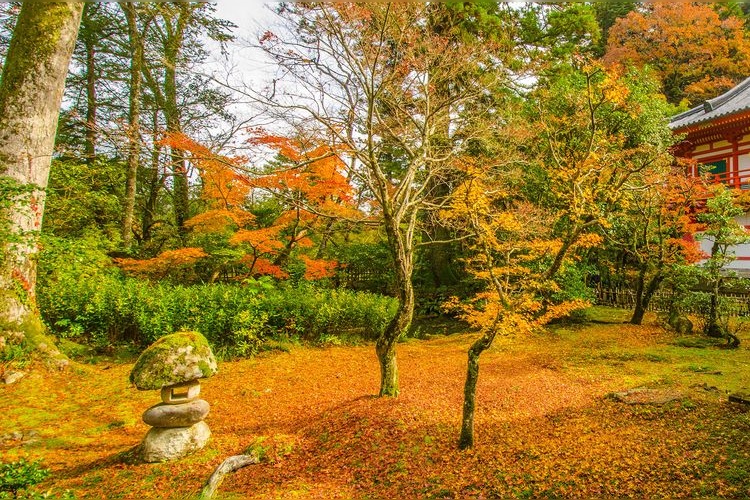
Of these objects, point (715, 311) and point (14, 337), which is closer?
point (14, 337)

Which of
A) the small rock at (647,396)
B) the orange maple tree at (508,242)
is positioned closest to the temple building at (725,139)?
the orange maple tree at (508,242)

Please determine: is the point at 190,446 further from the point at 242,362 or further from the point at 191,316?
the point at 191,316

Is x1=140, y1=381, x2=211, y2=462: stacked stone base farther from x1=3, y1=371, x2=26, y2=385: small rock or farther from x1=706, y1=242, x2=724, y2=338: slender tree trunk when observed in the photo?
x1=706, y1=242, x2=724, y2=338: slender tree trunk

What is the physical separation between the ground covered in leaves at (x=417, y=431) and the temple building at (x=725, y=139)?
27.7 ft

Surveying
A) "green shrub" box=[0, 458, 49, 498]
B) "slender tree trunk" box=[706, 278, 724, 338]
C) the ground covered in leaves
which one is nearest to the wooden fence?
"slender tree trunk" box=[706, 278, 724, 338]

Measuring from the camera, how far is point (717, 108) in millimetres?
13250

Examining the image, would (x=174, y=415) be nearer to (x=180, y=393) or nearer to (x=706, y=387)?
(x=180, y=393)

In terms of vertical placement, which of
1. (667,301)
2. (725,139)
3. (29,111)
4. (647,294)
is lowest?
(667,301)

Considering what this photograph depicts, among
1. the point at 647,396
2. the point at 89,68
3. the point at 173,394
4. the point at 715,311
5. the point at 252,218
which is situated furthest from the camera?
the point at 89,68

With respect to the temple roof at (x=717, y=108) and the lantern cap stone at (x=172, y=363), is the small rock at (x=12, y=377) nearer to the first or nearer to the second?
the lantern cap stone at (x=172, y=363)

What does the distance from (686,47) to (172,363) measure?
26.9 metres

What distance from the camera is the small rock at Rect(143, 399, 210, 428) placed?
159 inches

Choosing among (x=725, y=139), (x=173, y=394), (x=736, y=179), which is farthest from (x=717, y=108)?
(x=173, y=394)

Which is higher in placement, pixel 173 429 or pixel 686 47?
pixel 686 47
